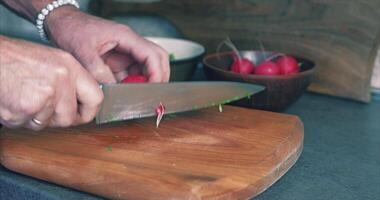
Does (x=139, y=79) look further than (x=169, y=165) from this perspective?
Yes

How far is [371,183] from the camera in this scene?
76 cm

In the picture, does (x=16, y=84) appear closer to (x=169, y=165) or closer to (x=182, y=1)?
(x=169, y=165)

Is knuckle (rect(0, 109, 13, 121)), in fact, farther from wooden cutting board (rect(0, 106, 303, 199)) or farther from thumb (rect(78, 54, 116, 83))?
thumb (rect(78, 54, 116, 83))

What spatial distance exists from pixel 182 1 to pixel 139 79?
45 centimetres

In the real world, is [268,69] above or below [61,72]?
below

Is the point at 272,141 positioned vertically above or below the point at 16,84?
below

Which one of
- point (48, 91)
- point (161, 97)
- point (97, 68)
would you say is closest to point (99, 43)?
point (97, 68)

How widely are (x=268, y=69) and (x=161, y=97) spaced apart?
0.86 ft

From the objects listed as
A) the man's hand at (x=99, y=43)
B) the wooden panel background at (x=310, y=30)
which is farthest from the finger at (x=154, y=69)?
the wooden panel background at (x=310, y=30)

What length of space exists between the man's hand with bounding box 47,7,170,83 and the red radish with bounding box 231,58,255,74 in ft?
0.56

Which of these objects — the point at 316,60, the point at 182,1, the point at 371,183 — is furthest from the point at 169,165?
the point at 182,1

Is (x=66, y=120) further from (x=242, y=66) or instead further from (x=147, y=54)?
(x=242, y=66)

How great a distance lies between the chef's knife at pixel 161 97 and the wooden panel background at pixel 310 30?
28 centimetres

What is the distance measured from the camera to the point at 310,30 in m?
1.12
